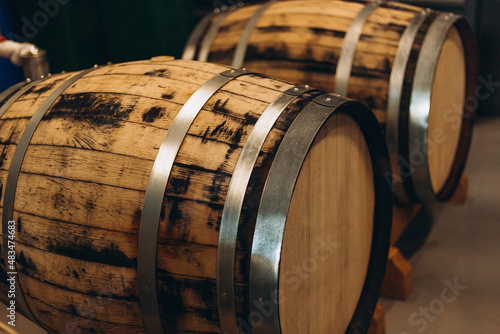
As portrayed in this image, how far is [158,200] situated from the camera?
140 cm

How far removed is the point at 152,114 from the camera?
5.00 feet

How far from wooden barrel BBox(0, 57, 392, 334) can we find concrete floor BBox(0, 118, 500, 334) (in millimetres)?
823

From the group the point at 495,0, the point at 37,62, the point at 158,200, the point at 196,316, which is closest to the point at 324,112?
the point at 158,200

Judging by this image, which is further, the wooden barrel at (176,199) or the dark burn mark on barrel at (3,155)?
the dark burn mark on barrel at (3,155)

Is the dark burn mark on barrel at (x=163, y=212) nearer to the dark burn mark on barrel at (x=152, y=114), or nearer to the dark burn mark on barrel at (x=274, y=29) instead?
the dark burn mark on barrel at (x=152, y=114)

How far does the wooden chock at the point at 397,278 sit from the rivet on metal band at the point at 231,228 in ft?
4.28

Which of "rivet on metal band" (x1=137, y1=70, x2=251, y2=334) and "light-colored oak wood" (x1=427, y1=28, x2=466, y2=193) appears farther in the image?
"light-colored oak wood" (x1=427, y1=28, x2=466, y2=193)

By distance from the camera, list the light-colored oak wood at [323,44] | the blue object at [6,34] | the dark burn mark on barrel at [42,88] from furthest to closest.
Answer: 1. the blue object at [6,34]
2. the light-colored oak wood at [323,44]
3. the dark burn mark on barrel at [42,88]

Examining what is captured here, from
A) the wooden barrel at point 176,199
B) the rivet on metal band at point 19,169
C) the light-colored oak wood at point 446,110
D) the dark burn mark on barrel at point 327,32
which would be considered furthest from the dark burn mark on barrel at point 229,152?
the light-colored oak wood at point 446,110

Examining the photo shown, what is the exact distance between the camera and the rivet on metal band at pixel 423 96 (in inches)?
87.9

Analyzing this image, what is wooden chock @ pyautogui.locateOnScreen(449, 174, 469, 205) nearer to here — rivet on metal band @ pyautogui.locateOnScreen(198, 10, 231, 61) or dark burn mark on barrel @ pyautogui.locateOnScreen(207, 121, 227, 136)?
rivet on metal band @ pyautogui.locateOnScreen(198, 10, 231, 61)

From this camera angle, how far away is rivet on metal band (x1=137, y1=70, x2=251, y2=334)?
55.0 inches

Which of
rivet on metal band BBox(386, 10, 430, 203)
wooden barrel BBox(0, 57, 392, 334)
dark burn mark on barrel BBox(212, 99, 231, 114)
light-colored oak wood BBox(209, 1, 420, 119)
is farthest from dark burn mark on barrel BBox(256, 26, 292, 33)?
dark burn mark on barrel BBox(212, 99, 231, 114)

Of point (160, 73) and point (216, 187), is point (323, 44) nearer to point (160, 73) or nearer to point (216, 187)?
point (160, 73)
